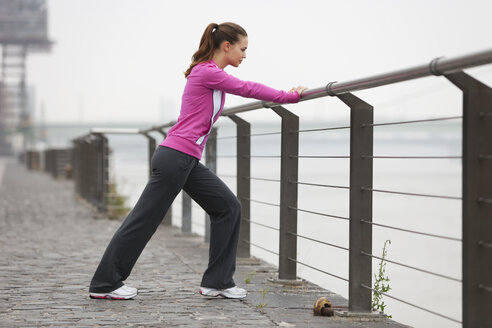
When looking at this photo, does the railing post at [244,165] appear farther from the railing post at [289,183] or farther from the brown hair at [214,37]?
the brown hair at [214,37]

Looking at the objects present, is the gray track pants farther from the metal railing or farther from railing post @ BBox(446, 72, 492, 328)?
railing post @ BBox(446, 72, 492, 328)

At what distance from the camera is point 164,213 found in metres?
4.55

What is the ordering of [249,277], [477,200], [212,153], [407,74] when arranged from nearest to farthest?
[477,200] → [407,74] → [249,277] → [212,153]

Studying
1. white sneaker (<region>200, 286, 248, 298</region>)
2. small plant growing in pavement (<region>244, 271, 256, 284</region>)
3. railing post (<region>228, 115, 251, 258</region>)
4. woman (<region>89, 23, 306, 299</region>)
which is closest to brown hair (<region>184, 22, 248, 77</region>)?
woman (<region>89, 23, 306, 299</region>)

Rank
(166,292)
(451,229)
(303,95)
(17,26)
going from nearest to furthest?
(303,95)
(166,292)
(451,229)
(17,26)

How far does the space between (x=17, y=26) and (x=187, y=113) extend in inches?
5141

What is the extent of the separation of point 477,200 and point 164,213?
1.95m

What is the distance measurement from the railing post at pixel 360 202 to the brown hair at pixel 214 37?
2.60ft

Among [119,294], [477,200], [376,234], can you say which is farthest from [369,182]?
[376,234]

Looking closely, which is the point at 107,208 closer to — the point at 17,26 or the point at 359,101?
the point at 359,101

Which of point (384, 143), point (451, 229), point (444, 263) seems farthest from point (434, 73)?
point (384, 143)

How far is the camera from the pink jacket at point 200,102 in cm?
434

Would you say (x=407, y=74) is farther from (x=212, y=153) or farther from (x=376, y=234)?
(x=376, y=234)

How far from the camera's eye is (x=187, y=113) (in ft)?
14.5
